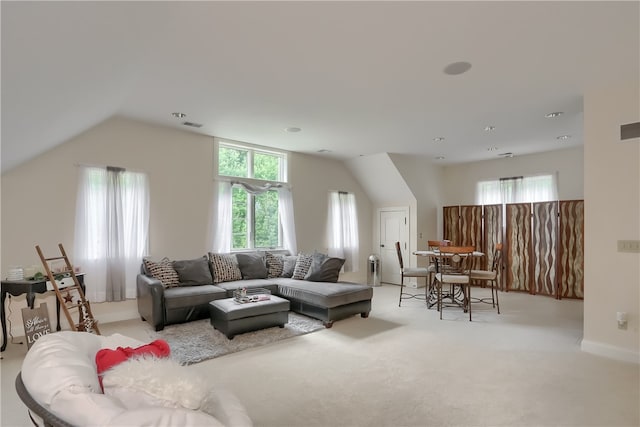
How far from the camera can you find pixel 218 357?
10.6ft

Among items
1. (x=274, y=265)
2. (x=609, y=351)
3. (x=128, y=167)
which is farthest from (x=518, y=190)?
(x=128, y=167)

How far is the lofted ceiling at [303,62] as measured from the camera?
81.4 inches

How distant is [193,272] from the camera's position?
465 cm

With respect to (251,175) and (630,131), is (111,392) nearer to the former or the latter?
(630,131)

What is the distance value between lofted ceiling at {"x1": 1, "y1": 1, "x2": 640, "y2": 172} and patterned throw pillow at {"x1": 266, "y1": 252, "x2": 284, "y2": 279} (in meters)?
2.30

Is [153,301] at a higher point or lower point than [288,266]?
lower

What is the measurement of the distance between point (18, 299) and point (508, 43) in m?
5.60

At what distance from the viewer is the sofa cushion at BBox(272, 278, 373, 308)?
168 inches

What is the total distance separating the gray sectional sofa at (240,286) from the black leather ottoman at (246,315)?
1.46 feet

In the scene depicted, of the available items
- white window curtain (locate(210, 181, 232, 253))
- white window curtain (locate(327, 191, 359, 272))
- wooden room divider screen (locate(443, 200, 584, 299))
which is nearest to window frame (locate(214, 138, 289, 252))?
white window curtain (locate(210, 181, 232, 253))

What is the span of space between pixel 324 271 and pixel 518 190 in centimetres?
473

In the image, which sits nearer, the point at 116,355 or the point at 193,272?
the point at 116,355

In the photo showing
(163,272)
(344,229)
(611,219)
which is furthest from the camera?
(344,229)

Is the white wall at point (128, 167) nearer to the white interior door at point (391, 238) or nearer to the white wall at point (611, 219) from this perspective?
the white interior door at point (391, 238)
